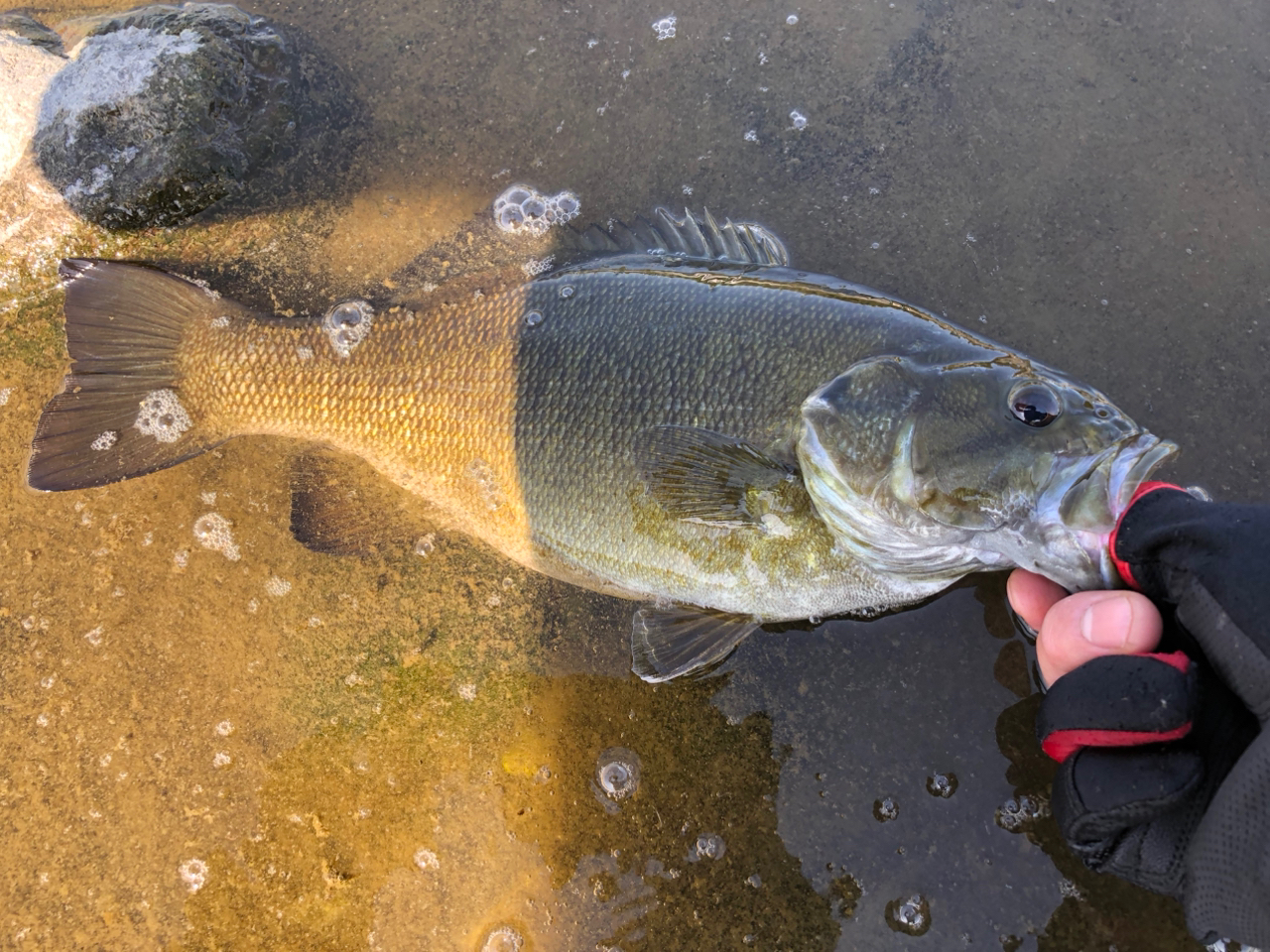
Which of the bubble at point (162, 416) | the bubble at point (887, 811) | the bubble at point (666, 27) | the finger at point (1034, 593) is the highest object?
the bubble at point (666, 27)

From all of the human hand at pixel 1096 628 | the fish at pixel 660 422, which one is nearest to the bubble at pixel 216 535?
the fish at pixel 660 422

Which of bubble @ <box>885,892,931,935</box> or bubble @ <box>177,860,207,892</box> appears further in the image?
bubble @ <box>177,860,207,892</box>

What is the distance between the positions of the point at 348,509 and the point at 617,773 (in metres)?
1.24

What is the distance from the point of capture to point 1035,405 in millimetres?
1879

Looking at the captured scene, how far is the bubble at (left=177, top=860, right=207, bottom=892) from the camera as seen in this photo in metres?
2.49

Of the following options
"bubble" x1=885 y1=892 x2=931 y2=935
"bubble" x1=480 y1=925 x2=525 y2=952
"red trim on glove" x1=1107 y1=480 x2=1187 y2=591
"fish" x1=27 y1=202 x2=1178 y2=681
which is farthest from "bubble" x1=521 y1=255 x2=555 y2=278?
"bubble" x1=885 y1=892 x2=931 y2=935

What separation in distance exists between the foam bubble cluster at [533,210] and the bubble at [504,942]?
232 cm

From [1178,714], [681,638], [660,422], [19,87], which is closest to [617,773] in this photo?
[681,638]

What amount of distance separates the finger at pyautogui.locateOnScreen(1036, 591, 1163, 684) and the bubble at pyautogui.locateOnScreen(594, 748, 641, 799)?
51.2 inches

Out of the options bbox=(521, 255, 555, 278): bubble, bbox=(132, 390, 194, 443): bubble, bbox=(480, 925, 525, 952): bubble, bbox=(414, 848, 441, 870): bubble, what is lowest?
bbox=(480, 925, 525, 952): bubble

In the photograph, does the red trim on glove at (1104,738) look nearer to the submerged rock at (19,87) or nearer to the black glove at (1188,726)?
the black glove at (1188,726)

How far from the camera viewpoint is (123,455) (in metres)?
2.45

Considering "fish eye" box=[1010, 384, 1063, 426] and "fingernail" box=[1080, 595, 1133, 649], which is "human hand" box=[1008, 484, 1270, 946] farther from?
"fish eye" box=[1010, 384, 1063, 426]

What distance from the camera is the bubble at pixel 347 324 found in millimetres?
2441
